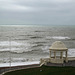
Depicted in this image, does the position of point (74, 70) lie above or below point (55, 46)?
below

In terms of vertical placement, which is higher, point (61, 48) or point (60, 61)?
point (61, 48)

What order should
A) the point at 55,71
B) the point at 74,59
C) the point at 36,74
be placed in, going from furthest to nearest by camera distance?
the point at 74,59 → the point at 55,71 → the point at 36,74

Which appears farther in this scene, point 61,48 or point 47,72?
point 61,48

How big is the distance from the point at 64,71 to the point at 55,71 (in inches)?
40.3

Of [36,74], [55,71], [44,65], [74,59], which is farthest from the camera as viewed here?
[74,59]

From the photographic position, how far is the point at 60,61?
24969 millimetres

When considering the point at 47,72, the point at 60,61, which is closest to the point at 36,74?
the point at 47,72

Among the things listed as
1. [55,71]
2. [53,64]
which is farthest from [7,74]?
[53,64]

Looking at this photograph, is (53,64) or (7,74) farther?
(53,64)

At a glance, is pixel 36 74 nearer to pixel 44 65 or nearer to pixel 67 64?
pixel 44 65

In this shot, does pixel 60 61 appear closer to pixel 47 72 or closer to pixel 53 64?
pixel 53 64

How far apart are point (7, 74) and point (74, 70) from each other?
7595mm

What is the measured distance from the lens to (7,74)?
65.4ft

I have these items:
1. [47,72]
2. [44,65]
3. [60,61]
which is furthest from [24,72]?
[60,61]
